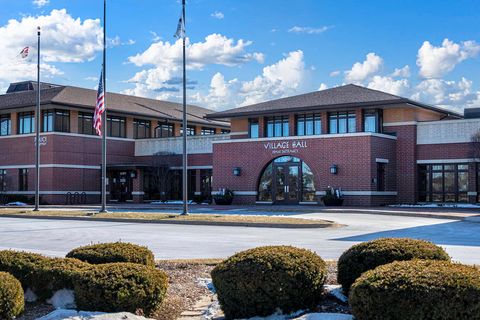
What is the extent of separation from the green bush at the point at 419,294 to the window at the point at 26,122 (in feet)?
165

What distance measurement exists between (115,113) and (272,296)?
48552mm

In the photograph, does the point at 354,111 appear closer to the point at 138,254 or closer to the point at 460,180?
the point at 460,180

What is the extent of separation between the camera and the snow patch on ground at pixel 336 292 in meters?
8.01

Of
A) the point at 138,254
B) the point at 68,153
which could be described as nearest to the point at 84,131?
the point at 68,153

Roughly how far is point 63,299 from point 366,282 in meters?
4.01

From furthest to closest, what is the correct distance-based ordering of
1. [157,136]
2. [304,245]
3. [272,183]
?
[157,136] → [272,183] → [304,245]

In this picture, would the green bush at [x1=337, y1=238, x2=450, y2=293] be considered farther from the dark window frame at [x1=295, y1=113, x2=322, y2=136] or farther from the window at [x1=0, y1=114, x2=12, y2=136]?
the window at [x1=0, y1=114, x2=12, y2=136]

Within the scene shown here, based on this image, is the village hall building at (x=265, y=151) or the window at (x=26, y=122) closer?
the village hall building at (x=265, y=151)

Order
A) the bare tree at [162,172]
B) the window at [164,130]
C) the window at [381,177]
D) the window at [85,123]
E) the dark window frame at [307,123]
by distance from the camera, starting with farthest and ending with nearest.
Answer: the window at [164,130]
the window at [85,123]
the bare tree at [162,172]
the dark window frame at [307,123]
the window at [381,177]

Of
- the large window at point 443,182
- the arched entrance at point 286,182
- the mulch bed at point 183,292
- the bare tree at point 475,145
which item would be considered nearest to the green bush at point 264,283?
the mulch bed at point 183,292

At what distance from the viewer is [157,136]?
59938 millimetres

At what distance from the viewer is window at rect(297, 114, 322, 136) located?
44062 millimetres

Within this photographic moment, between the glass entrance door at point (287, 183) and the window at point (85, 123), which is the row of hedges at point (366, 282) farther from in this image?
the window at point (85, 123)

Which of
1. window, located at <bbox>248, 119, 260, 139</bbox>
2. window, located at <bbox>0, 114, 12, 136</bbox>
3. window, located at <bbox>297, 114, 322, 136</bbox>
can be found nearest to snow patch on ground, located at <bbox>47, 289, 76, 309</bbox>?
window, located at <bbox>297, 114, 322, 136</bbox>
